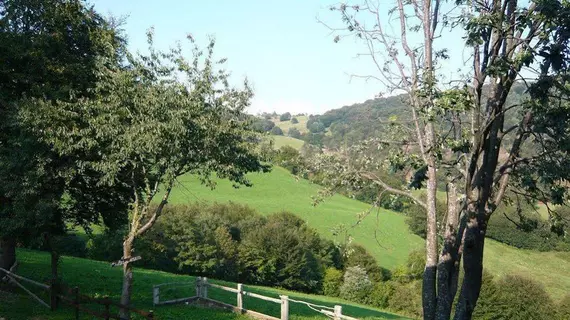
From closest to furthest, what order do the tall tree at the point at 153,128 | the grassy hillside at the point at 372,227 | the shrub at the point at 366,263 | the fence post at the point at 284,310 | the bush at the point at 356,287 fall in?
1. the tall tree at the point at 153,128
2. the fence post at the point at 284,310
3. the bush at the point at 356,287
4. the shrub at the point at 366,263
5. the grassy hillside at the point at 372,227

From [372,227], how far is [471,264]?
2668 inches

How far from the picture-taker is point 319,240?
6569 cm

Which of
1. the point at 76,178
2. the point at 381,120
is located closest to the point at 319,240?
the point at 76,178

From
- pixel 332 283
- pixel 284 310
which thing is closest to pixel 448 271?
pixel 284 310

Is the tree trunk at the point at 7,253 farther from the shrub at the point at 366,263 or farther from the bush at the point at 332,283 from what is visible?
the shrub at the point at 366,263

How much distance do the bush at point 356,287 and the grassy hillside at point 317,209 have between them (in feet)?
26.4

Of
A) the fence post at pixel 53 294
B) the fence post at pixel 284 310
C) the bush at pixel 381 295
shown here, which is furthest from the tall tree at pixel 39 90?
the bush at pixel 381 295

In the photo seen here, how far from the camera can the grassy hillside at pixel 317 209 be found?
234 feet

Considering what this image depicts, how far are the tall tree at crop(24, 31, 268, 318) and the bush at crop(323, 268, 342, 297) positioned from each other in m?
47.2

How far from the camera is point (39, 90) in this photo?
16.8m

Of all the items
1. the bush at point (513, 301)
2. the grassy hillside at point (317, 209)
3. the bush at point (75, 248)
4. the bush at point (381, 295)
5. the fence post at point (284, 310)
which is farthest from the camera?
the grassy hillside at point (317, 209)

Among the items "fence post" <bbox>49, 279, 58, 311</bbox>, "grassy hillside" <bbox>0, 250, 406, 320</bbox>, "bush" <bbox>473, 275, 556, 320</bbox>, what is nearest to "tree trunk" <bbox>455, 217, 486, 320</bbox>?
"grassy hillside" <bbox>0, 250, 406, 320</bbox>

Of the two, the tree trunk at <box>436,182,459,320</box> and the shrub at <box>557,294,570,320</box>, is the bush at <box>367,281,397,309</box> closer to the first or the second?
the shrub at <box>557,294,570,320</box>

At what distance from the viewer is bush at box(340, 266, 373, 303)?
188ft
